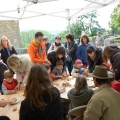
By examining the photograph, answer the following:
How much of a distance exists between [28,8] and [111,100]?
5.55 metres

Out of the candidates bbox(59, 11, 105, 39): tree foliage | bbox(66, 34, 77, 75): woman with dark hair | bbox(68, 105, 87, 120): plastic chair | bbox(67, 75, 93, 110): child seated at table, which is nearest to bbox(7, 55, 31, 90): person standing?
bbox(67, 75, 93, 110): child seated at table

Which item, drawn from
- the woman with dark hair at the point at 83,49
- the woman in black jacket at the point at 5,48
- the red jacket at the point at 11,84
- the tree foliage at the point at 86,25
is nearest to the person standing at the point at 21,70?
the red jacket at the point at 11,84

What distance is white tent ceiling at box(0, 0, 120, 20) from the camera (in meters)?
5.88

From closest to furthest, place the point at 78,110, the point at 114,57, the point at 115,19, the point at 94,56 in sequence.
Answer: the point at 78,110
the point at 114,57
the point at 94,56
the point at 115,19

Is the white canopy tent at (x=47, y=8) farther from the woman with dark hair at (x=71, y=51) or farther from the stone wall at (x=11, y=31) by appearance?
the stone wall at (x=11, y=31)

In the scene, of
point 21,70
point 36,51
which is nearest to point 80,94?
point 21,70

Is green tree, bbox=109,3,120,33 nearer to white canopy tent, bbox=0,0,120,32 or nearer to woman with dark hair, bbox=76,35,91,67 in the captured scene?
white canopy tent, bbox=0,0,120,32

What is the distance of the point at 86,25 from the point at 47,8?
10420mm

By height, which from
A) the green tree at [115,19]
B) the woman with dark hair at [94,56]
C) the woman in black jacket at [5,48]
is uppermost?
the green tree at [115,19]

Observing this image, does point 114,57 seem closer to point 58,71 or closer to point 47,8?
point 58,71

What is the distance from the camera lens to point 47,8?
21.7 feet

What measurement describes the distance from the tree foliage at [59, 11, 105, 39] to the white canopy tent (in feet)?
28.0

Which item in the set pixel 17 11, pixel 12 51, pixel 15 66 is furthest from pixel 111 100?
pixel 17 11

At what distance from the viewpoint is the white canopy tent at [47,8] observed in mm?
5895
